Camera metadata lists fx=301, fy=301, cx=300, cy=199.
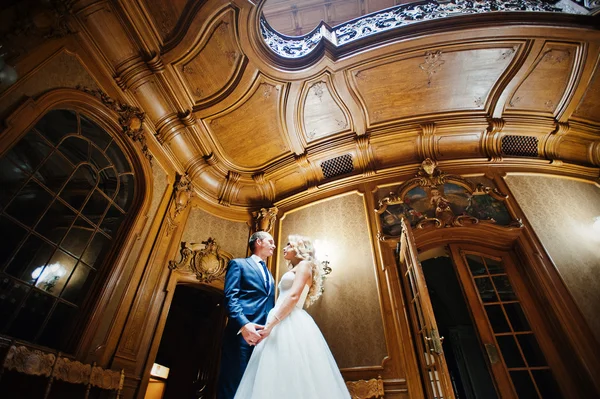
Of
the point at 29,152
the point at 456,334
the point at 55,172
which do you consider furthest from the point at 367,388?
the point at 456,334

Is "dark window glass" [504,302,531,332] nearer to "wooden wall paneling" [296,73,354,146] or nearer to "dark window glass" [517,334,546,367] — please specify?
"dark window glass" [517,334,546,367]

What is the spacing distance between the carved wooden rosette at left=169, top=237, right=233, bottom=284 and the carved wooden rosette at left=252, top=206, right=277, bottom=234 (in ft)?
2.46

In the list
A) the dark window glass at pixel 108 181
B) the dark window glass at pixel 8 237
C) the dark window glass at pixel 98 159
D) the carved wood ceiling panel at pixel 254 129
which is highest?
the carved wood ceiling panel at pixel 254 129

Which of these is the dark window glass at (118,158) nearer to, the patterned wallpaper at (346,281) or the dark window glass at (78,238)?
the dark window glass at (78,238)

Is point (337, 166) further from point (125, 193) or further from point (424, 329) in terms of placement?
point (125, 193)

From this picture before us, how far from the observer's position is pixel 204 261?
14.4 feet

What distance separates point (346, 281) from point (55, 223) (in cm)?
336

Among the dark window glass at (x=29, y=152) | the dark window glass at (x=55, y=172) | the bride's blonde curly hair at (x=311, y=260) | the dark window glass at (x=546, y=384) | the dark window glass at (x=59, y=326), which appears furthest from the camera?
the dark window glass at (x=546, y=384)

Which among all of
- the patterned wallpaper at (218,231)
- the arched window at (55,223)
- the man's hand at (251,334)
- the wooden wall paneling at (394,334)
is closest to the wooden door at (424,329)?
the wooden wall paneling at (394,334)

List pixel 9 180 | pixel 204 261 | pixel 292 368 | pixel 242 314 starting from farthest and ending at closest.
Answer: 1. pixel 204 261
2. pixel 9 180
3. pixel 242 314
4. pixel 292 368

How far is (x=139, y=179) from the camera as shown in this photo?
13.1ft

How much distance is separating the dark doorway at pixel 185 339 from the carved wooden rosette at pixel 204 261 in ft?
3.47

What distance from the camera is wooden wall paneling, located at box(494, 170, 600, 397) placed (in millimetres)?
3084

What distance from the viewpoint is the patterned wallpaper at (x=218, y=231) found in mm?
4598
